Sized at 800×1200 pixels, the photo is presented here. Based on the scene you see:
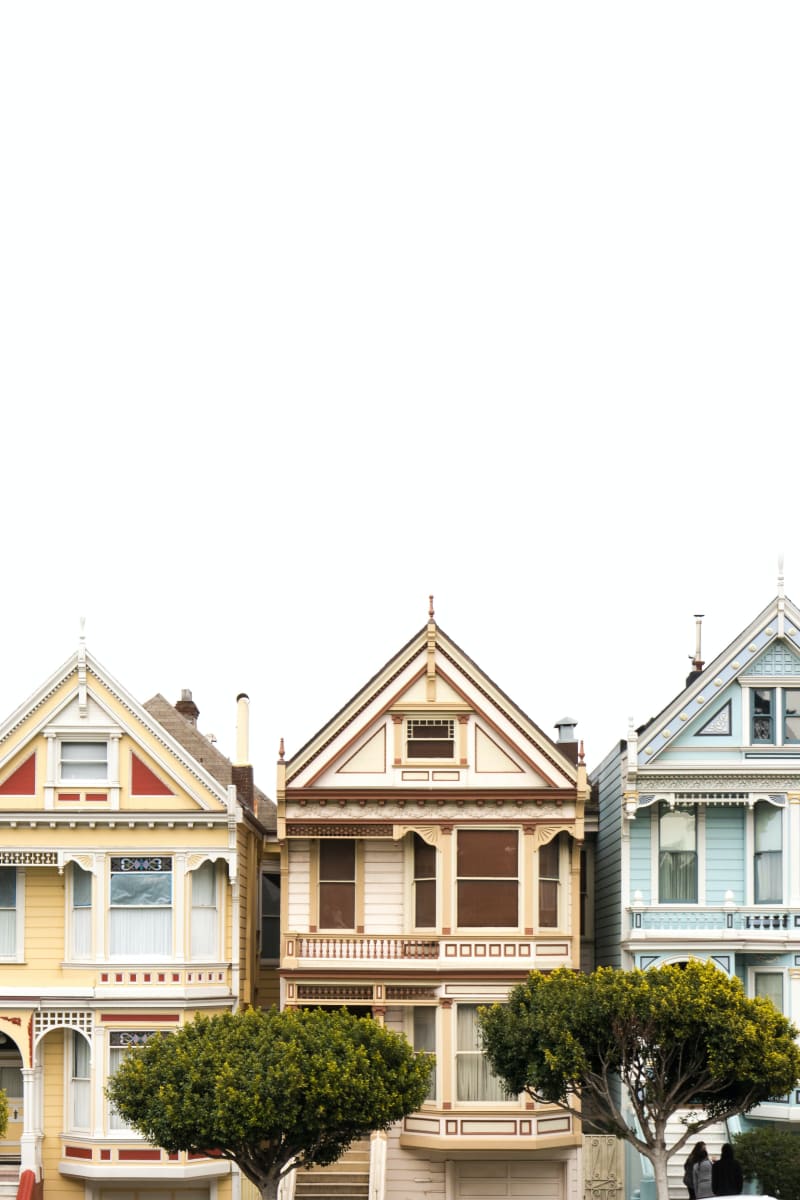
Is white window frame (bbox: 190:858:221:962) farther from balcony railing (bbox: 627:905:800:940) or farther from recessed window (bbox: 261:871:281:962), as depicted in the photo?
balcony railing (bbox: 627:905:800:940)

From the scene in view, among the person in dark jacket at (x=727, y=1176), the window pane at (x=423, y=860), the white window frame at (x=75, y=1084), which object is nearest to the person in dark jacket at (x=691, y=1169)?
the person in dark jacket at (x=727, y=1176)

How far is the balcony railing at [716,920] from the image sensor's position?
43562 mm

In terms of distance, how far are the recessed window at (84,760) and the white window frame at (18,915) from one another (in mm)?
2394

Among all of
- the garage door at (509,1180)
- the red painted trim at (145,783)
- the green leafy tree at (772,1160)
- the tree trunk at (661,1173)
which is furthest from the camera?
the red painted trim at (145,783)

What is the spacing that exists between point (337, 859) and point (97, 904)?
5.55 m

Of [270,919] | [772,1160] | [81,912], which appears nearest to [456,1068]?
[772,1160]

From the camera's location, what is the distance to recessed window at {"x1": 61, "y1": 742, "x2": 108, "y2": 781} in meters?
44.6

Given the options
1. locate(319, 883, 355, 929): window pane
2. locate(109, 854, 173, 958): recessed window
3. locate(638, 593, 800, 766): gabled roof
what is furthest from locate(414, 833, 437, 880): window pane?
locate(109, 854, 173, 958): recessed window

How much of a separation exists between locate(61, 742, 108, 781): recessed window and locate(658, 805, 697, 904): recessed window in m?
12.8

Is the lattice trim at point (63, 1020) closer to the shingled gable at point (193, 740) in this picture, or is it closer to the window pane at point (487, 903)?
the shingled gable at point (193, 740)

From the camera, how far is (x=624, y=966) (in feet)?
145

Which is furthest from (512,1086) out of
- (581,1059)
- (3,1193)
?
(3,1193)

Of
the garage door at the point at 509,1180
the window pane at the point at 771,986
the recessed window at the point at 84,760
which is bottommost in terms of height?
the garage door at the point at 509,1180

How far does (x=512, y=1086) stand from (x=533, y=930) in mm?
5773
